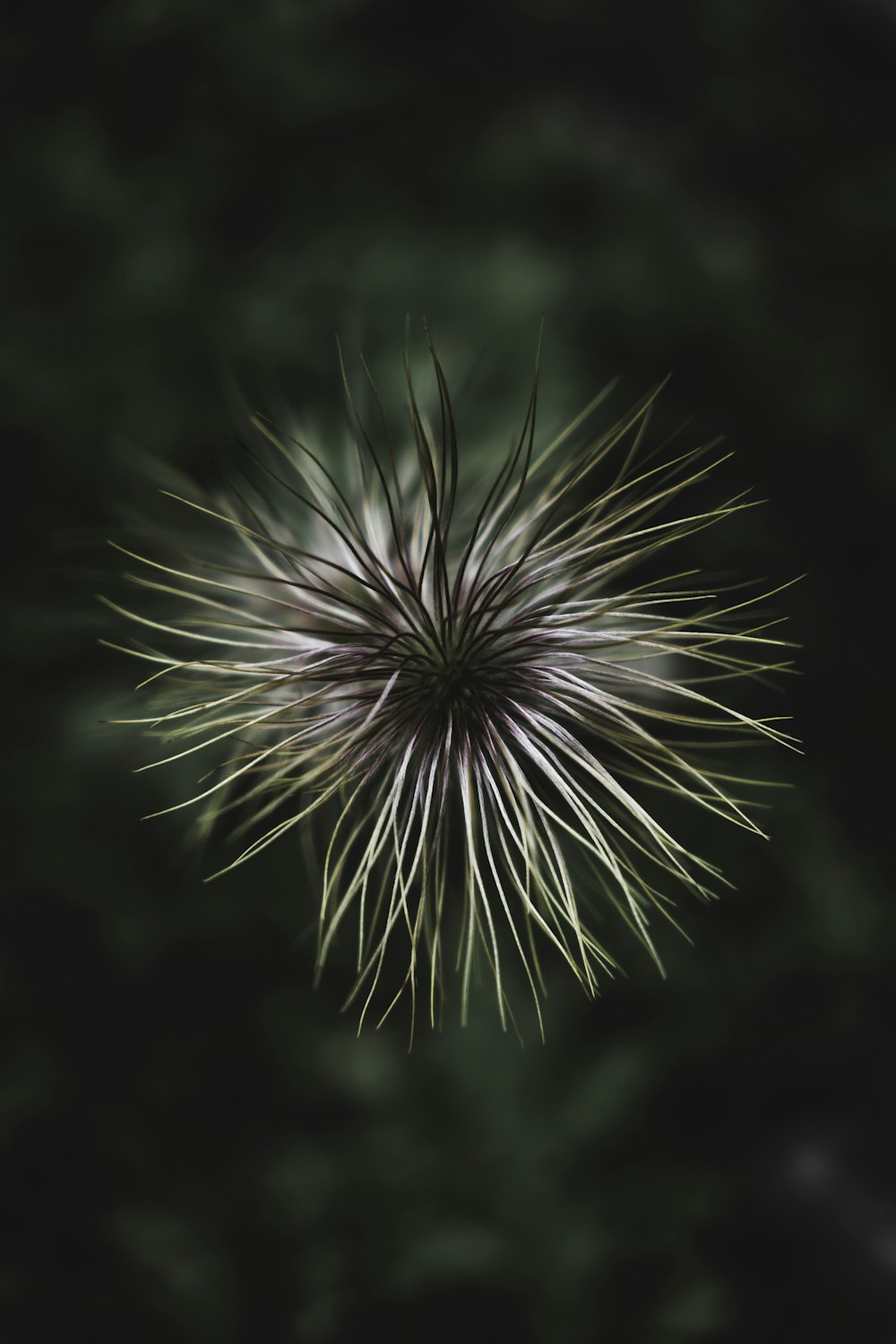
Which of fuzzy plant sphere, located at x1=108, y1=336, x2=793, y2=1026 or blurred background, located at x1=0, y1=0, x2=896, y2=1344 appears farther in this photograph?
blurred background, located at x1=0, y1=0, x2=896, y2=1344

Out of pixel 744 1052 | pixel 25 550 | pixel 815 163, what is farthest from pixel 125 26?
pixel 744 1052

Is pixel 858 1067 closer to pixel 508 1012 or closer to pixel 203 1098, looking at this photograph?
pixel 508 1012

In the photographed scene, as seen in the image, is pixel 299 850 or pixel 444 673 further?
pixel 299 850

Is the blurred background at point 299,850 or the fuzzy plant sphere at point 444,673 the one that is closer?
the fuzzy plant sphere at point 444,673
